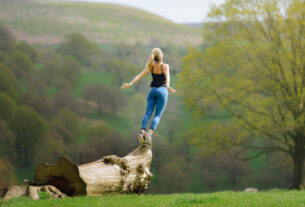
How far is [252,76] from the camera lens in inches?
990

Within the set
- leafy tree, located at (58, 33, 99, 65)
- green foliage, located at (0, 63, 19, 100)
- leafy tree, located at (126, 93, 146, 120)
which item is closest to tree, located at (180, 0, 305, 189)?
green foliage, located at (0, 63, 19, 100)

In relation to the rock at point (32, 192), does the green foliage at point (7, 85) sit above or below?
below

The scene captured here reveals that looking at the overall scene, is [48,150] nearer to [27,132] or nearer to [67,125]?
[27,132]

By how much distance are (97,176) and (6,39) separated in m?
82.1

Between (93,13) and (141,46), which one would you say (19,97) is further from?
(93,13)

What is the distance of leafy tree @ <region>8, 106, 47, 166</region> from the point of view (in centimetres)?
5625

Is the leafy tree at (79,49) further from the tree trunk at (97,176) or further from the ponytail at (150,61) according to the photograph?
the tree trunk at (97,176)

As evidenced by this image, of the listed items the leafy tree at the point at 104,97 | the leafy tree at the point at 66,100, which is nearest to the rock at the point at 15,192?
the leafy tree at the point at 66,100

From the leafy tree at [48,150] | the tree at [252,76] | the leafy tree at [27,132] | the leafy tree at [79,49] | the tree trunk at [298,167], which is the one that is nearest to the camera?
the tree at [252,76]

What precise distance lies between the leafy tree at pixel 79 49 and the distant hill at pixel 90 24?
254 inches

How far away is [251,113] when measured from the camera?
2481 cm

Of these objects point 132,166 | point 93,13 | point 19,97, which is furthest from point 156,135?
point 93,13

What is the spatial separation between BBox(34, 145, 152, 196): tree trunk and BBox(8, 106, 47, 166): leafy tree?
156ft

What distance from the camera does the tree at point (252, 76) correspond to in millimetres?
23531
